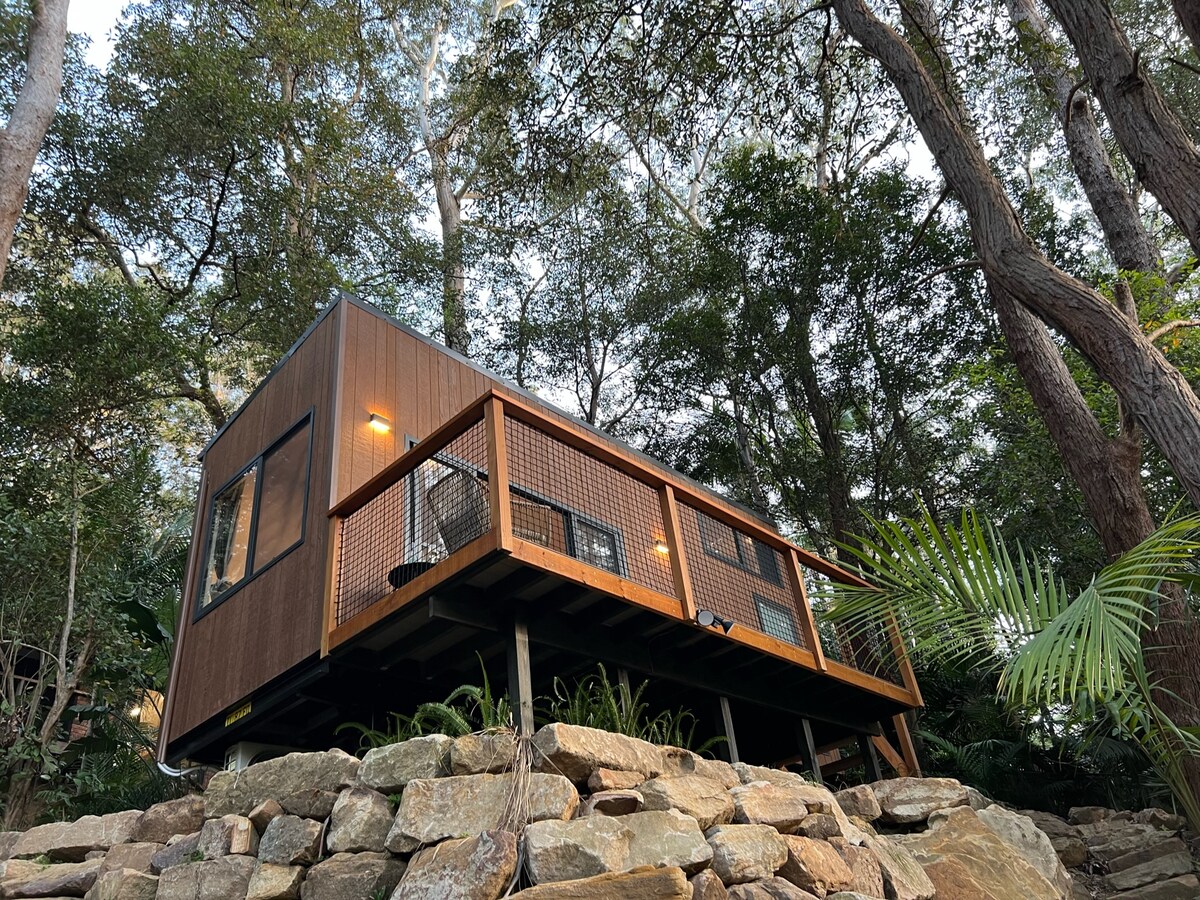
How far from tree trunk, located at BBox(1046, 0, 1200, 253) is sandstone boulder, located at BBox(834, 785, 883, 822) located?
11.5ft

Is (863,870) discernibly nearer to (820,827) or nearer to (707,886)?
(820,827)

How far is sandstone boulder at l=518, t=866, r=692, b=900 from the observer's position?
10.8ft

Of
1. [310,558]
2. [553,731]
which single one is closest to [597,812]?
[553,731]

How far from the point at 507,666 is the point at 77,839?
2.50 m

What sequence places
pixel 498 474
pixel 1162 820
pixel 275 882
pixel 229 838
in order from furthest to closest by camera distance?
pixel 1162 820 → pixel 498 474 → pixel 229 838 → pixel 275 882

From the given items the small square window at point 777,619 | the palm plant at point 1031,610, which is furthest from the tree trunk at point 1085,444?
the small square window at point 777,619

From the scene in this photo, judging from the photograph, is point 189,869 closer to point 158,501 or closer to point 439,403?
point 439,403

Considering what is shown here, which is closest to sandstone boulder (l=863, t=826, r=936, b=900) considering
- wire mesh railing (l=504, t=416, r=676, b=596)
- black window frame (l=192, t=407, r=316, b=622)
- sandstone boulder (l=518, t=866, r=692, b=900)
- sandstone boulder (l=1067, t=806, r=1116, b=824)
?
sandstone boulder (l=518, t=866, r=692, b=900)

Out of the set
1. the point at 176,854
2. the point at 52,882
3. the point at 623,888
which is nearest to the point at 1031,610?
the point at 623,888

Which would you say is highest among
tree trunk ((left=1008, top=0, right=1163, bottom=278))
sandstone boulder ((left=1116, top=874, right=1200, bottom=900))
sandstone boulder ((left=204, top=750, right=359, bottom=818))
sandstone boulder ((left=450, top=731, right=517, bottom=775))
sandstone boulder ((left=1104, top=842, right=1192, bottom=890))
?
tree trunk ((left=1008, top=0, right=1163, bottom=278))

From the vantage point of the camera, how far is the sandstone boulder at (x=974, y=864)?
462cm

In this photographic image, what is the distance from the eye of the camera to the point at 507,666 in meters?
5.32

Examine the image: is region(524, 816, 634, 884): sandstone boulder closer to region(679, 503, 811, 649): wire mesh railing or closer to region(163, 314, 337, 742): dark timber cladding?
region(163, 314, 337, 742): dark timber cladding

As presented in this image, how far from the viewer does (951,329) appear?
12.7m
